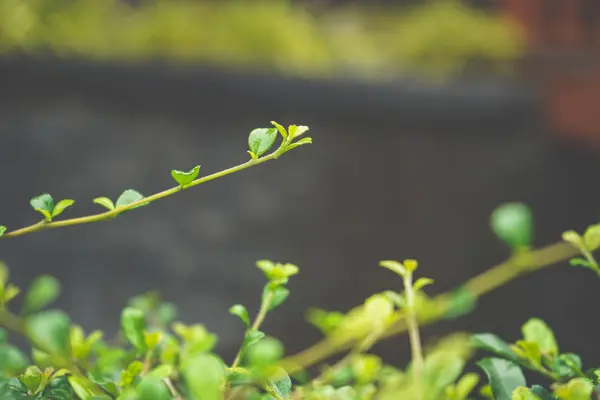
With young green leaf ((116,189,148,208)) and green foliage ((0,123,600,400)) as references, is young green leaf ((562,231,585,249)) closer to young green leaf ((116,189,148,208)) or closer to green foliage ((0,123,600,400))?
green foliage ((0,123,600,400))

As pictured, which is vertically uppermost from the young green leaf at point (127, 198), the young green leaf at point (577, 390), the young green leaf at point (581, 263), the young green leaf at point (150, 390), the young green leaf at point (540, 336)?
the young green leaf at point (127, 198)

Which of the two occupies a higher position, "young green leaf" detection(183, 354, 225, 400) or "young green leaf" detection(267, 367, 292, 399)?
"young green leaf" detection(267, 367, 292, 399)

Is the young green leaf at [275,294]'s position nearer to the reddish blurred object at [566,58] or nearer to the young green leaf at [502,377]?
the young green leaf at [502,377]

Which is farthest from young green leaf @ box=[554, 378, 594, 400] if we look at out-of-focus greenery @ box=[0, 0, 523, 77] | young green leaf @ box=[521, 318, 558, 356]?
out-of-focus greenery @ box=[0, 0, 523, 77]

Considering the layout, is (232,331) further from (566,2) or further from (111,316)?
(566,2)

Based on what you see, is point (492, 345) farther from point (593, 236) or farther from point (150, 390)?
point (150, 390)

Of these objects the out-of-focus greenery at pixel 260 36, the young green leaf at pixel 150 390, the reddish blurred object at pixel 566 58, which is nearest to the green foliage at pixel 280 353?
the young green leaf at pixel 150 390
